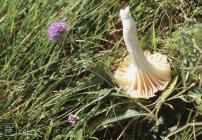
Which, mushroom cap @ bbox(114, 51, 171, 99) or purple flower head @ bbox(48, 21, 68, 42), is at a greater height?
purple flower head @ bbox(48, 21, 68, 42)

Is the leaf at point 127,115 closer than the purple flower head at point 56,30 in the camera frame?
Yes

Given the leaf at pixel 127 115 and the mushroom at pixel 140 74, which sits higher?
the mushroom at pixel 140 74

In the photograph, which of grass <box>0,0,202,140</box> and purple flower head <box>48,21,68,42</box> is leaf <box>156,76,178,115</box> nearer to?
grass <box>0,0,202,140</box>

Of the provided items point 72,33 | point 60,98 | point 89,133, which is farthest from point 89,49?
point 89,133

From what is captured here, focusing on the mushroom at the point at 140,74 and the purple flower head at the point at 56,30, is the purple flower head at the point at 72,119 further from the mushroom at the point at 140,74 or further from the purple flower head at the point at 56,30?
the purple flower head at the point at 56,30

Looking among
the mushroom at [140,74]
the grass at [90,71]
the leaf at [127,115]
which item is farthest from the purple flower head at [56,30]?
the leaf at [127,115]

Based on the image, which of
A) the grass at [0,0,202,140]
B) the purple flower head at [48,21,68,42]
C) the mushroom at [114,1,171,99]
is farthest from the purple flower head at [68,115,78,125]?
the purple flower head at [48,21,68,42]

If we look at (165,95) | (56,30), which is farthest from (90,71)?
(165,95)

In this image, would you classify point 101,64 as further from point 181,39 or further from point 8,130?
point 8,130

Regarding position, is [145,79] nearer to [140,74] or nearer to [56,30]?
[140,74]
